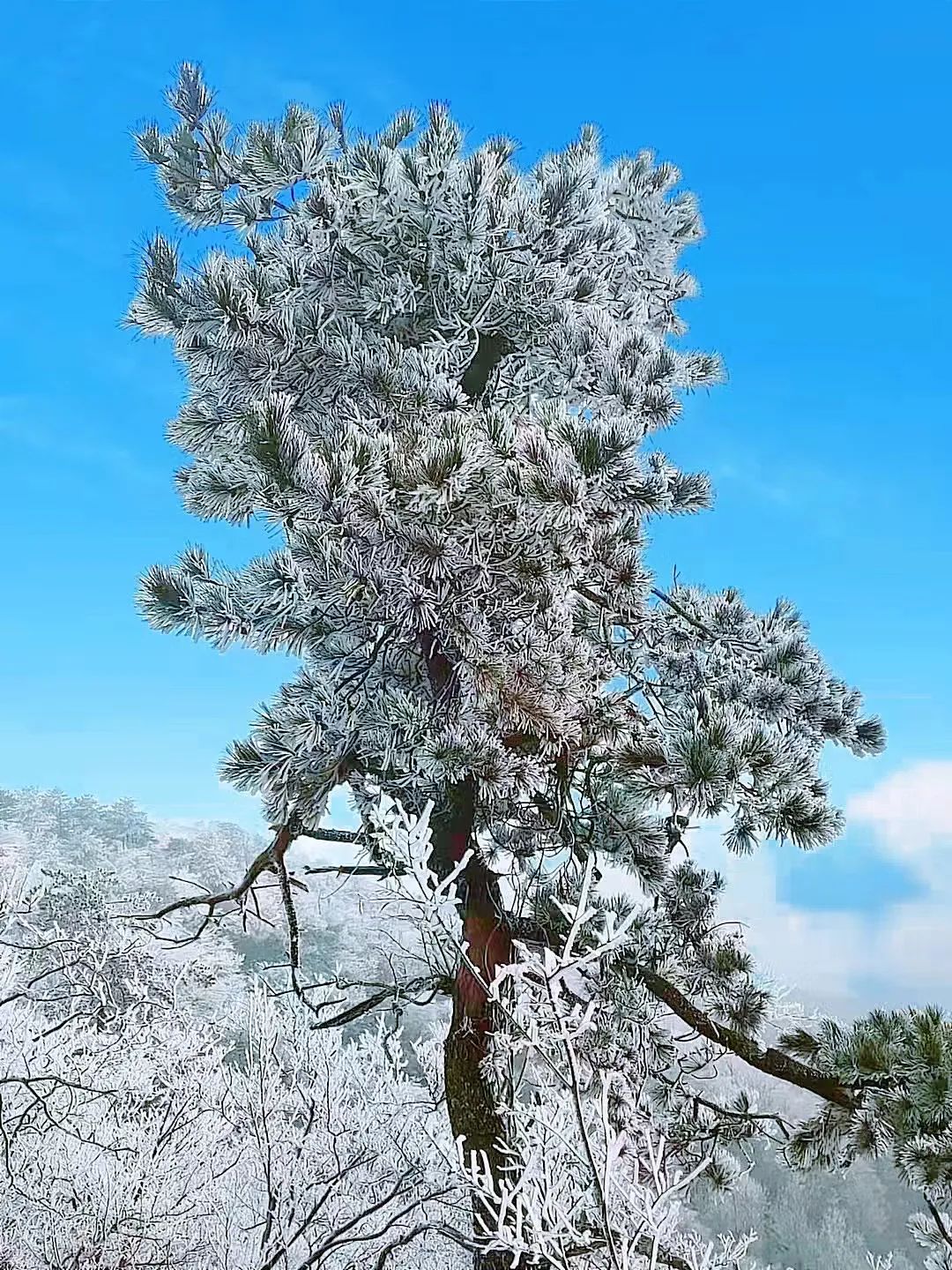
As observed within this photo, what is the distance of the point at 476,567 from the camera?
288 cm

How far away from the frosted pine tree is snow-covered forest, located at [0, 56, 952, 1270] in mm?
14

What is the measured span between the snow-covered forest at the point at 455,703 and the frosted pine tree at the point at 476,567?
0.01 m

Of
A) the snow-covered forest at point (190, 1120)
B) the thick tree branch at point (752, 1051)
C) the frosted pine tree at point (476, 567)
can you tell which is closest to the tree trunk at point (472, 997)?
the frosted pine tree at point (476, 567)

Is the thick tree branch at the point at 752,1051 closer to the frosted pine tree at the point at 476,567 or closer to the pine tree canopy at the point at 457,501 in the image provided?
the frosted pine tree at the point at 476,567

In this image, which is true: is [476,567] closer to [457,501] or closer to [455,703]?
Result: [457,501]

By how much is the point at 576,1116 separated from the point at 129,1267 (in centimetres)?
271

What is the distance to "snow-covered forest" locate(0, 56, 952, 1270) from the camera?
2.79 metres

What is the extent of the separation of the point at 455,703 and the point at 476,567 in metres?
0.49

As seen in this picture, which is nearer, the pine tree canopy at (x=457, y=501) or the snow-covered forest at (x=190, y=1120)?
the pine tree canopy at (x=457, y=501)

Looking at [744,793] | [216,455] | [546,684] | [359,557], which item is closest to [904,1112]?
[744,793]

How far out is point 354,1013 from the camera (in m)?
3.62

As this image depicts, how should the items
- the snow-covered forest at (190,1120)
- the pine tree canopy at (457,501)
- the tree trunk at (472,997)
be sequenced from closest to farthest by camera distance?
the pine tree canopy at (457,501) < the tree trunk at (472,997) < the snow-covered forest at (190,1120)

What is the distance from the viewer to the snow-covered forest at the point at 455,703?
9.16 ft

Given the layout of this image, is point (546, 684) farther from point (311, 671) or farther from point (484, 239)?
point (484, 239)
